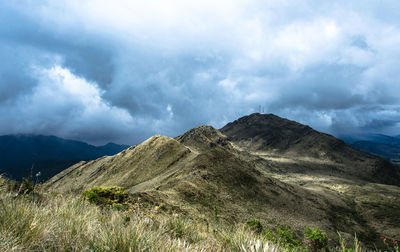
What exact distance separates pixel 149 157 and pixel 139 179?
17.2m

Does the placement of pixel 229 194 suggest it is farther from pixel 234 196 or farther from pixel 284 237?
pixel 284 237

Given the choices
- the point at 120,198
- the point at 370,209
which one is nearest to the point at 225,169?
the point at 120,198

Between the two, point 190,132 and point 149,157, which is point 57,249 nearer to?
point 149,157

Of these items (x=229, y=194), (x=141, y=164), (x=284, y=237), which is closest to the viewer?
(x=284, y=237)

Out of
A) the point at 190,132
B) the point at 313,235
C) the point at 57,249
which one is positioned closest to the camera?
the point at 57,249

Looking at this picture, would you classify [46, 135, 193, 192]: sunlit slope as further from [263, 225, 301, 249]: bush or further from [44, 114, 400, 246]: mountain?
[263, 225, 301, 249]: bush

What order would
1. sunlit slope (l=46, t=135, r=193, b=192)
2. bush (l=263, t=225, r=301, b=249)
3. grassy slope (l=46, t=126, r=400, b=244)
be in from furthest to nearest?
sunlit slope (l=46, t=135, r=193, b=192) < grassy slope (l=46, t=126, r=400, b=244) < bush (l=263, t=225, r=301, b=249)

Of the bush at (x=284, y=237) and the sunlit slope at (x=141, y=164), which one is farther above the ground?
the sunlit slope at (x=141, y=164)

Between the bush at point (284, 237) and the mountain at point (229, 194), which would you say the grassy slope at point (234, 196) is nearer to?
the mountain at point (229, 194)

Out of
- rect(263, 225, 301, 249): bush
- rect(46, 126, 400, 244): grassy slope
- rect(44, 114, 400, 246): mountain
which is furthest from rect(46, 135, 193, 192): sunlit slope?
rect(263, 225, 301, 249): bush

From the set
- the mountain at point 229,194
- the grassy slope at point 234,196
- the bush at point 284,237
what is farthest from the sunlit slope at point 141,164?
the bush at point 284,237

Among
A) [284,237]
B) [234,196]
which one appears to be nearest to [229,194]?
[234,196]

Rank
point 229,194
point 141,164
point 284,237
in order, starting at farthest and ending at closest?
point 141,164, point 229,194, point 284,237

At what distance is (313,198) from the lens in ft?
231
